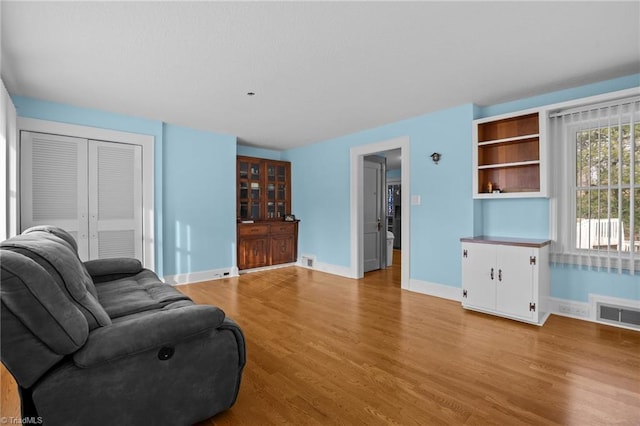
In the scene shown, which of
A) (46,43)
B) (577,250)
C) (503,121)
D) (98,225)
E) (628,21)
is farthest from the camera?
(98,225)

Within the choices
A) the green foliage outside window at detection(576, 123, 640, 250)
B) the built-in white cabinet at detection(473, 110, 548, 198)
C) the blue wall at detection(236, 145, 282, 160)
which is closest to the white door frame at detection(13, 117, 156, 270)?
the blue wall at detection(236, 145, 282, 160)

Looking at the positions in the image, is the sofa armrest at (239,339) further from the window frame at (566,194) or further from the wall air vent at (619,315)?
the wall air vent at (619,315)

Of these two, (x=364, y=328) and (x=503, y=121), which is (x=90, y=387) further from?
(x=503, y=121)

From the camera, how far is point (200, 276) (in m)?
5.19

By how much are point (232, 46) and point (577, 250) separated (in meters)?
4.04

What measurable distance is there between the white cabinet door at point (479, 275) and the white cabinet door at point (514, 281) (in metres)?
0.06

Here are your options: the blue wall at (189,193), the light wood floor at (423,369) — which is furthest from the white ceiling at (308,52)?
the light wood floor at (423,369)

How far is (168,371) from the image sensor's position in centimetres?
155

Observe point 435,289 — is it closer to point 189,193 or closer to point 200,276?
point 200,276

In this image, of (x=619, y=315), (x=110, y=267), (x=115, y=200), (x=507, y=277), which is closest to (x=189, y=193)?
(x=115, y=200)

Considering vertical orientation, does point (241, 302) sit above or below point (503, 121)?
below

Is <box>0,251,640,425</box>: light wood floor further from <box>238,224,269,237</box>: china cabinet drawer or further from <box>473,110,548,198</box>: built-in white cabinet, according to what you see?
<box>238,224,269,237</box>: china cabinet drawer

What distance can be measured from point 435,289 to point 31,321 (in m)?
4.13

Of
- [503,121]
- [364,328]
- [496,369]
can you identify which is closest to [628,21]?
[503,121]
